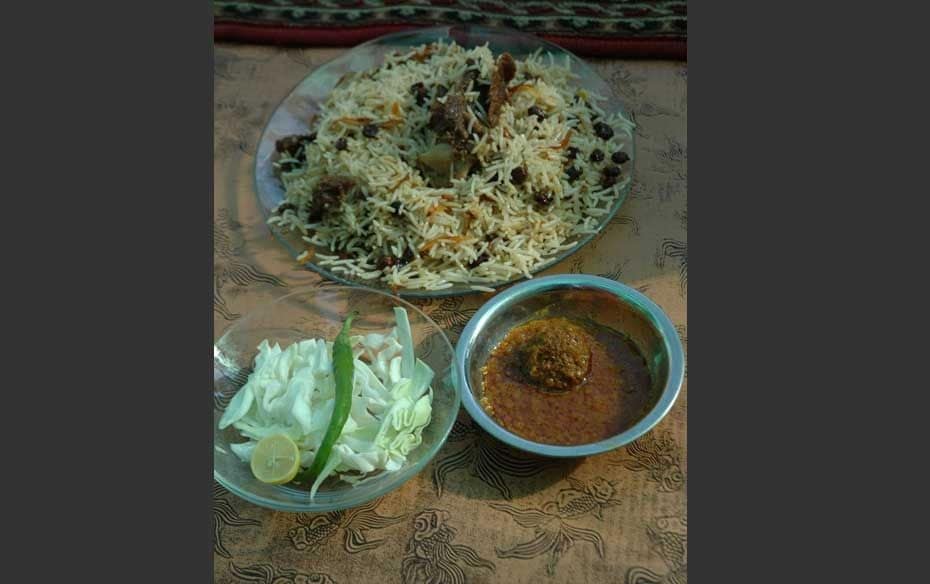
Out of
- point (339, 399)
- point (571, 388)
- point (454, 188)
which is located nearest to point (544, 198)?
point (454, 188)

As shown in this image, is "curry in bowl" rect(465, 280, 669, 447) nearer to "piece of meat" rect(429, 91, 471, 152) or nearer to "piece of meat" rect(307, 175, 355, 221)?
"piece of meat" rect(429, 91, 471, 152)

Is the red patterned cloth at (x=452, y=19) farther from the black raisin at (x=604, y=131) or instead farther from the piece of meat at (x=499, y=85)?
the piece of meat at (x=499, y=85)

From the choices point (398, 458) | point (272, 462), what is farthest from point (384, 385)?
point (272, 462)

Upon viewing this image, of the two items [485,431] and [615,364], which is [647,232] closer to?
A: [615,364]

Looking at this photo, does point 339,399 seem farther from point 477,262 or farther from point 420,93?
point 420,93

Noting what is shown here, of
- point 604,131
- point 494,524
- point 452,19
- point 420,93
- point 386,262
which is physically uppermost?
point 452,19
